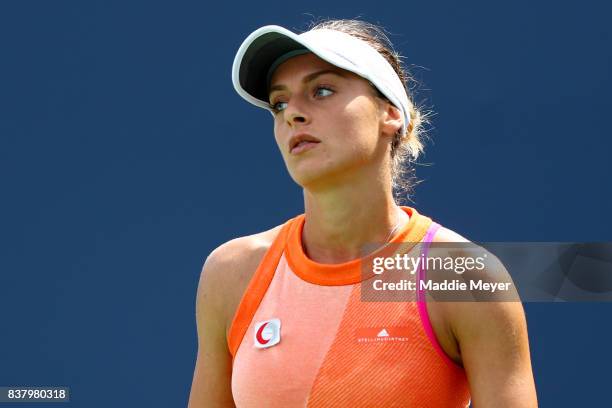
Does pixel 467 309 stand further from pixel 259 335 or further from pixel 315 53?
pixel 315 53

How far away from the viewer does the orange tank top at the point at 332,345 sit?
2.05m

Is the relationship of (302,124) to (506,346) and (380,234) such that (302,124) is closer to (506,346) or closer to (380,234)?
(380,234)

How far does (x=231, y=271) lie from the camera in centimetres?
231

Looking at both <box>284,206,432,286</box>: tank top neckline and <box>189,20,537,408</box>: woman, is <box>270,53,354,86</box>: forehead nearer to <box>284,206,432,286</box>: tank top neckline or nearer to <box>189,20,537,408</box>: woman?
<box>189,20,537,408</box>: woman

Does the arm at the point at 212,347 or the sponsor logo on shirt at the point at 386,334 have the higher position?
the arm at the point at 212,347

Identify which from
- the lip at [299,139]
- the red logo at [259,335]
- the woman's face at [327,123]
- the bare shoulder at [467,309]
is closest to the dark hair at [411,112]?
the woman's face at [327,123]

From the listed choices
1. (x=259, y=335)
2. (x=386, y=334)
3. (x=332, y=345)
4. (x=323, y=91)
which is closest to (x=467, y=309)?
(x=386, y=334)

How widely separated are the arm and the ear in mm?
474

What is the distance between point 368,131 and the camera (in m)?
2.20

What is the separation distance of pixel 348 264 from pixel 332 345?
0.18 m

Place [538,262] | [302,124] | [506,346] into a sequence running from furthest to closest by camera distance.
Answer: [538,262], [302,124], [506,346]

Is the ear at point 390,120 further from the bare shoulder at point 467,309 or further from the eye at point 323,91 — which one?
the bare shoulder at point 467,309

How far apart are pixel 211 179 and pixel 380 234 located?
156cm

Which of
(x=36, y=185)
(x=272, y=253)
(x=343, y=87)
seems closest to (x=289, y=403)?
(x=272, y=253)
